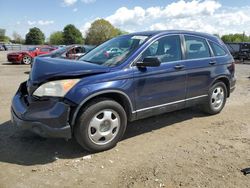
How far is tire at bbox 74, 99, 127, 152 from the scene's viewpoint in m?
4.38

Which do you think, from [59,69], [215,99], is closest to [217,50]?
[215,99]

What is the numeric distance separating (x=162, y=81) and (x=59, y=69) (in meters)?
1.75

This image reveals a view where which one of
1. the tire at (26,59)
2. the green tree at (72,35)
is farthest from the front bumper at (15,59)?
the green tree at (72,35)

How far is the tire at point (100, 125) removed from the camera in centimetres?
438

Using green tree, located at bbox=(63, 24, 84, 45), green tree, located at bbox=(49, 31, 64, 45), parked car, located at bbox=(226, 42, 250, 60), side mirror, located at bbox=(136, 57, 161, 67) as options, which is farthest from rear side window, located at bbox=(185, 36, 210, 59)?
green tree, located at bbox=(49, 31, 64, 45)

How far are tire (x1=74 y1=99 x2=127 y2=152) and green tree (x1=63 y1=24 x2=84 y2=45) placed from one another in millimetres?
91570

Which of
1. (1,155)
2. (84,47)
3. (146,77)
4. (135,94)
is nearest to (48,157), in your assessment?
(1,155)

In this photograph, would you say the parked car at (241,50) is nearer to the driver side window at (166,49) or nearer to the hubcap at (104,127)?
the driver side window at (166,49)

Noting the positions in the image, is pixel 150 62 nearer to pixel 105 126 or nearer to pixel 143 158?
pixel 105 126

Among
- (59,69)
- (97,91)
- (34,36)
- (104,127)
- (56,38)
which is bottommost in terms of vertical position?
(104,127)

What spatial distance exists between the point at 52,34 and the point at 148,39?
119 metres

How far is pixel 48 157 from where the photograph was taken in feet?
14.7

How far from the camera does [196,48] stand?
6070mm

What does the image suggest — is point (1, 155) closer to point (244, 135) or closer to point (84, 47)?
point (244, 135)
